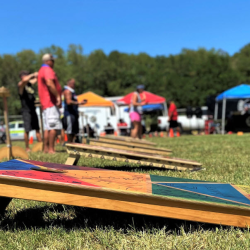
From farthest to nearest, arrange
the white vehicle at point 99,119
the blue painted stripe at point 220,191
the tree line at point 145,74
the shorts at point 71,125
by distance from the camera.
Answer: the tree line at point 145,74 < the white vehicle at point 99,119 < the shorts at point 71,125 < the blue painted stripe at point 220,191

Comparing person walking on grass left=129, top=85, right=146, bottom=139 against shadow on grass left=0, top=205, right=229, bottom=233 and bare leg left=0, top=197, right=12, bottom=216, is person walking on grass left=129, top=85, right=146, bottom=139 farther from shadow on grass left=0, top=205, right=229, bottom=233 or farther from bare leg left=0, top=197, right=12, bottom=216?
bare leg left=0, top=197, right=12, bottom=216

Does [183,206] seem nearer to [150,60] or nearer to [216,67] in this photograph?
[216,67]

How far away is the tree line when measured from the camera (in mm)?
39250

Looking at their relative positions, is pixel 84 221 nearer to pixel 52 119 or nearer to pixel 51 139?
pixel 52 119

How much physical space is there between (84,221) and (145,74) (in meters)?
43.8

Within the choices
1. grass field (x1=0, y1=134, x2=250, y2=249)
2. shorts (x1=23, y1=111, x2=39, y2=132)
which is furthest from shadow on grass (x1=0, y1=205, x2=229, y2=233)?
shorts (x1=23, y1=111, x2=39, y2=132)

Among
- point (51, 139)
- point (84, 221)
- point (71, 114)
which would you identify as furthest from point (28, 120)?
point (84, 221)

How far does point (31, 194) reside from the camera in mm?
1575

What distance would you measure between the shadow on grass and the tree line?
35.9 meters

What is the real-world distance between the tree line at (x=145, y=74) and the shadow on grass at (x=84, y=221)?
35.9 meters

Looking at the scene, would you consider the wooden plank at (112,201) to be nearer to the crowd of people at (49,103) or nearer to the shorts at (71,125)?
the crowd of people at (49,103)

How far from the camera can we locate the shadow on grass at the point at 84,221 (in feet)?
Answer: 6.21

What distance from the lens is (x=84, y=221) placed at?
6.55ft

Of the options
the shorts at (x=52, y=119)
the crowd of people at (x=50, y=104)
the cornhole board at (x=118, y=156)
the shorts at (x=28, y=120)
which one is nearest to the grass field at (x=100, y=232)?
the cornhole board at (x=118, y=156)
